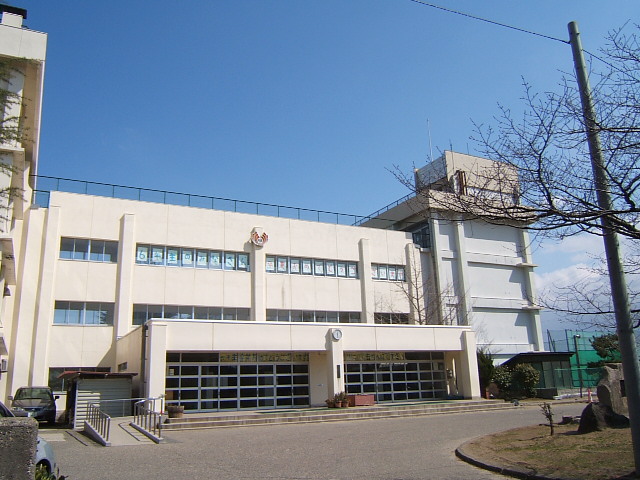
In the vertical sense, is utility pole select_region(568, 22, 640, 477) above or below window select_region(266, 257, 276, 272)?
below

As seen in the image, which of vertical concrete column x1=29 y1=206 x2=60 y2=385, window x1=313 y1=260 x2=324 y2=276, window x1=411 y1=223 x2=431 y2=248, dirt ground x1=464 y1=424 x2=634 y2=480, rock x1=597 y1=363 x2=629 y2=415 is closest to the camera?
dirt ground x1=464 y1=424 x2=634 y2=480

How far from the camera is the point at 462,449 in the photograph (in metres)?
12.5

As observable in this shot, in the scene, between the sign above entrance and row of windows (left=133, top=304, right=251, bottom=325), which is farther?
the sign above entrance

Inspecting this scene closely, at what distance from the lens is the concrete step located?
67.0ft

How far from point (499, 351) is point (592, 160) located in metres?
33.5

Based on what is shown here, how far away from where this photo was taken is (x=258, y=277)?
32.5 meters

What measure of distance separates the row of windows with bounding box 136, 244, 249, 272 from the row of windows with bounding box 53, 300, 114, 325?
297 cm

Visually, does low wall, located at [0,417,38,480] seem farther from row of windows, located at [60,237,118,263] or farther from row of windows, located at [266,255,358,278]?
row of windows, located at [266,255,358,278]

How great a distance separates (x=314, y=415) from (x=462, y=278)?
19.8 m

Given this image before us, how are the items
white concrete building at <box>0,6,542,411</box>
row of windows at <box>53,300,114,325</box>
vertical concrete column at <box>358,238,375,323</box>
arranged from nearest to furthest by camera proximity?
white concrete building at <box>0,6,542,411</box>
row of windows at <box>53,300,114,325</box>
vertical concrete column at <box>358,238,375,323</box>

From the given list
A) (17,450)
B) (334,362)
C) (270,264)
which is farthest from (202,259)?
(17,450)

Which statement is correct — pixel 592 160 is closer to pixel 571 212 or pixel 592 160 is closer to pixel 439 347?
pixel 571 212

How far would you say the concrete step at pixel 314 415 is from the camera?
20422mm

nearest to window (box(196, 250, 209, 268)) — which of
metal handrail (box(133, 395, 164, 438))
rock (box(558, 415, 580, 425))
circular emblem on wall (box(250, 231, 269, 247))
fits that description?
circular emblem on wall (box(250, 231, 269, 247))
